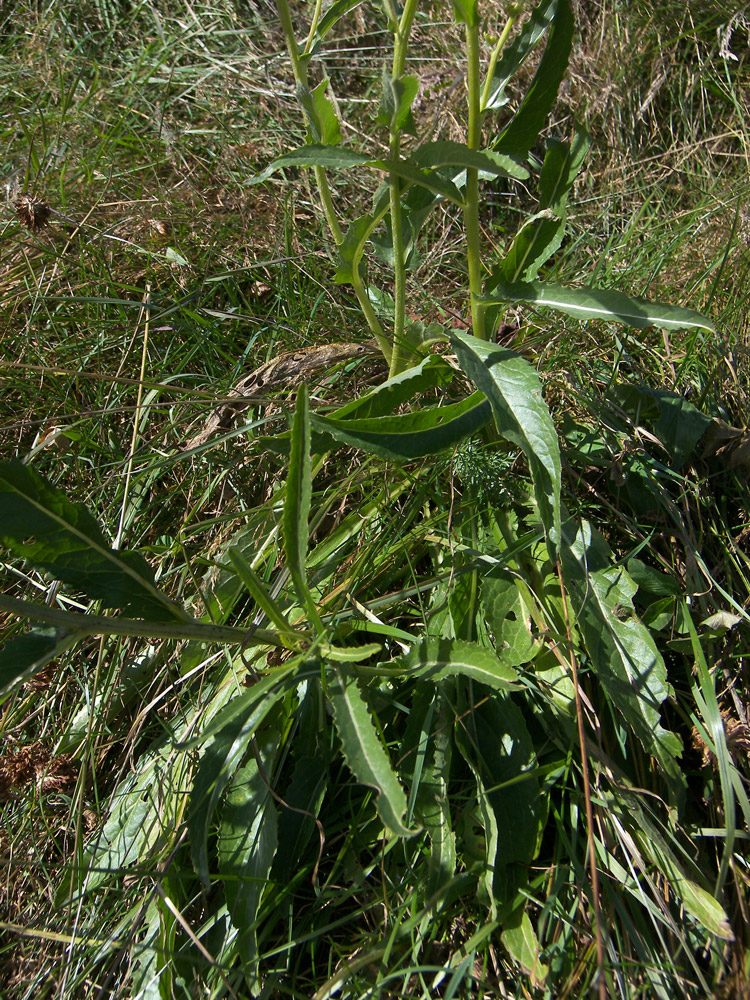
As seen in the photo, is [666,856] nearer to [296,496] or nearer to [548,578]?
[548,578]

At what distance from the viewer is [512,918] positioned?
1.41m

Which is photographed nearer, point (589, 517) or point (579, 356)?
point (589, 517)

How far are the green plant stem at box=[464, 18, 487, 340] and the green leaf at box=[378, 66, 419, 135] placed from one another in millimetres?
137

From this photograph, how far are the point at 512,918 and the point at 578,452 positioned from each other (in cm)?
107

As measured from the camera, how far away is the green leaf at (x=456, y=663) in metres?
1.36

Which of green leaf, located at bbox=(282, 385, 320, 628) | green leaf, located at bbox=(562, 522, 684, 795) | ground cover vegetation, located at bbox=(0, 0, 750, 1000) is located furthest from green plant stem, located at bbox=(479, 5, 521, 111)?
green leaf, located at bbox=(562, 522, 684, 795)

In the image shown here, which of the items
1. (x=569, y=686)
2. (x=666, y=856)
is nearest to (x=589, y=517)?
(x=569, y=686)

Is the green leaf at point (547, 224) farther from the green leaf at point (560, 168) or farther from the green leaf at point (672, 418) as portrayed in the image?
the green leaf at point (672, 418)

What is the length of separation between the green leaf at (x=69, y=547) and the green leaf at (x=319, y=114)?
903 millimetres

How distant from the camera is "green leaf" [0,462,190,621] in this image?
1302 millimetres

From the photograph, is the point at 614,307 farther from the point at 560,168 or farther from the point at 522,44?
the point at 522,44

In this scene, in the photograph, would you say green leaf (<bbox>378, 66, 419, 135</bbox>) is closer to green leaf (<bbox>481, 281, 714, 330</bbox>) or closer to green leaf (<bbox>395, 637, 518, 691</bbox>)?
green leaf (<bbox>481, 281, 714, 330</bbox>)

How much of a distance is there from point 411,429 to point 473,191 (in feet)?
1.91

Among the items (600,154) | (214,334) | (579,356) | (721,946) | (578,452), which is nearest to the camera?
(721,946)
